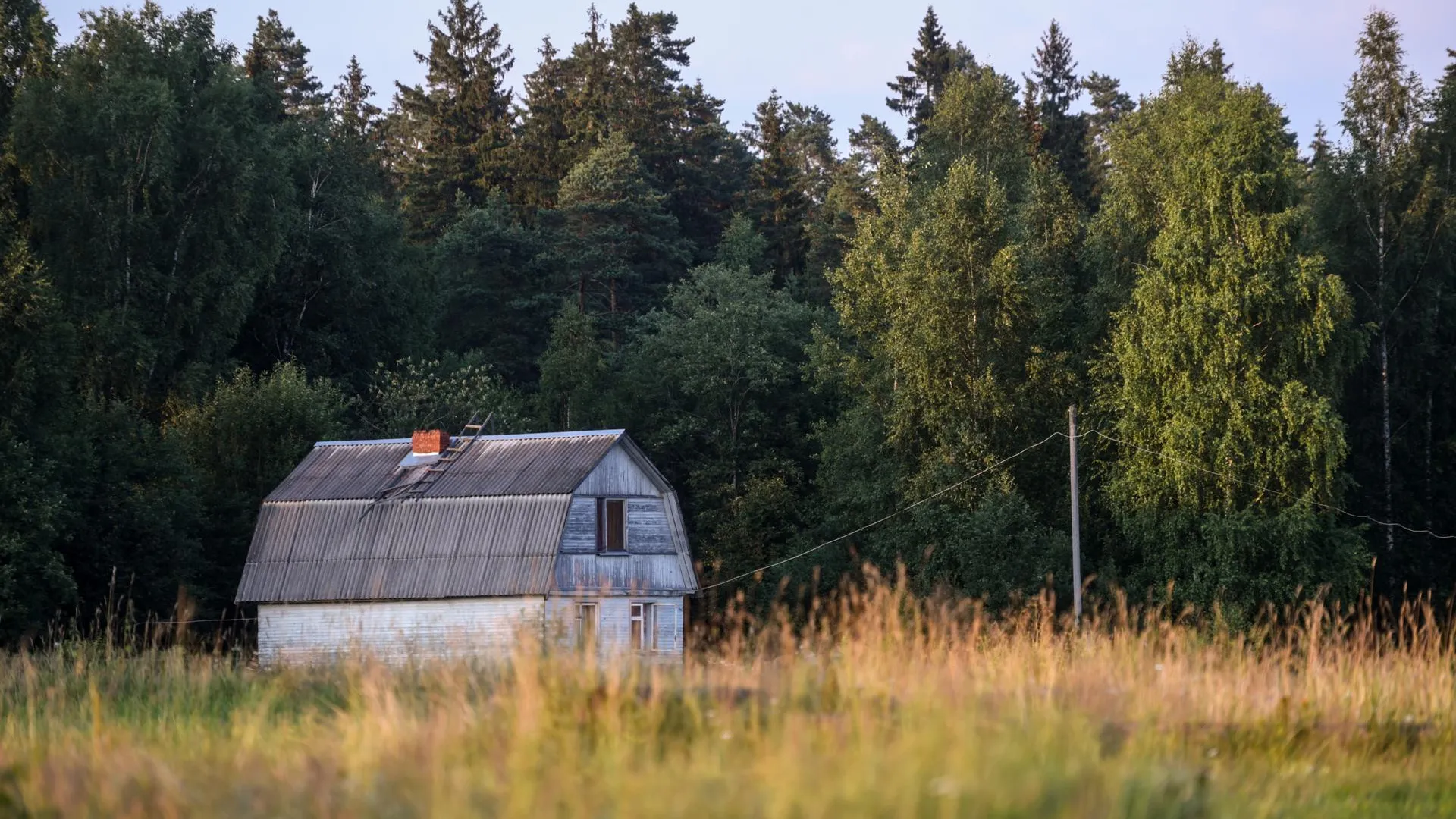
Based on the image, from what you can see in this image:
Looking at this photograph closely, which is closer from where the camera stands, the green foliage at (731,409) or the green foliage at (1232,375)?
the green foliage at (1232,375)

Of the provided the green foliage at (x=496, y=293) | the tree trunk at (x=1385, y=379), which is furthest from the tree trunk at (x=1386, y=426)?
the green foliage at (x=496, y=293)

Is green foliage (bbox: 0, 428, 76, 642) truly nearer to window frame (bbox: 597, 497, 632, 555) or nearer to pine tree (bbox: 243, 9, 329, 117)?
window frame (bbox: 597, 497, 632, 555)

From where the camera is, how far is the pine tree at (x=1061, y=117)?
2542 inches

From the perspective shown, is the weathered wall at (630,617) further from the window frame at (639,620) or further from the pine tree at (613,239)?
the pine tree at (613,239)

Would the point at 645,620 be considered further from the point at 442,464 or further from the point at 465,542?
the point at 442,464

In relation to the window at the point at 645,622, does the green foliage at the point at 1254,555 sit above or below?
above

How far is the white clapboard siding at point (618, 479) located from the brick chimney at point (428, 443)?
4.25 metres

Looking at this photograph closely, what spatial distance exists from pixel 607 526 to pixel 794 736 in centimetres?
3124

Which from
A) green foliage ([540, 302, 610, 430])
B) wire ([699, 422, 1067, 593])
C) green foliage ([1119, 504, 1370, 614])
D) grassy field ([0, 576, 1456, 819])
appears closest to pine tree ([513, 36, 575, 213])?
green foliage ([540, 302, 610, 430])

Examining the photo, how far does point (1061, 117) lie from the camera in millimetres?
69188

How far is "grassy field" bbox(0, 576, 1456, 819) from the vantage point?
6238 mm

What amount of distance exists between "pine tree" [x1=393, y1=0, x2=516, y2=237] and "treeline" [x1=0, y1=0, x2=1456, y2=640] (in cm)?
852

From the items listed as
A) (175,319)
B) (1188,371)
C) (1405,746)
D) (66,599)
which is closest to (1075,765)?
(1405,746)

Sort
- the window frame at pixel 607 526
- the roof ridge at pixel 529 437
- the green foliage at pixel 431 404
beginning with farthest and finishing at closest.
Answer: the green foliage at pixel 431 404 < the roof ridge at pixel 529 437 < the window frame at pixel 607 526
